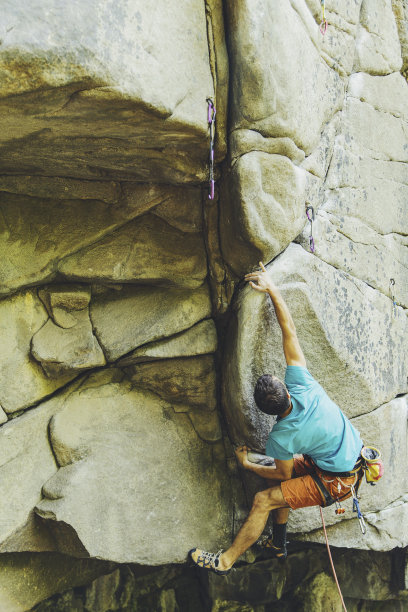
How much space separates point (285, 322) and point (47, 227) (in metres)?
1.60

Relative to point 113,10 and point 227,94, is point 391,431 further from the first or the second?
point 113,10

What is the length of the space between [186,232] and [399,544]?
276cm

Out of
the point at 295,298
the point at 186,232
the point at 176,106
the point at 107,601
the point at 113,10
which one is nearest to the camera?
the point at 113,10

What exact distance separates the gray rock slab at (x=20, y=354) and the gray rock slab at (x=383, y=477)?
1.93 metres

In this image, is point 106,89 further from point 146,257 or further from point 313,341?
point 313,341

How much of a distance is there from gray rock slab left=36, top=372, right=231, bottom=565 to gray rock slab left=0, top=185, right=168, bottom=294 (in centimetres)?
89

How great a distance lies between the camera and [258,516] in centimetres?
350

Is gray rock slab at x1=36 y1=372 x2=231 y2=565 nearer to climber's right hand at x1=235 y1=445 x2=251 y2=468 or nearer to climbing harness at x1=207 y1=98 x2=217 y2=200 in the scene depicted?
climber's right hand at x1=235 y1=445 x2=251 y2=468

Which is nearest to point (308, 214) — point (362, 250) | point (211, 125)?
point (362, 250)

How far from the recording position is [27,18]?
2258mm

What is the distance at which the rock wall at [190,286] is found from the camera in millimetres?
3098

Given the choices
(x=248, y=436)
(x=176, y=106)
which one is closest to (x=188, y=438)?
(x=248, y=436)

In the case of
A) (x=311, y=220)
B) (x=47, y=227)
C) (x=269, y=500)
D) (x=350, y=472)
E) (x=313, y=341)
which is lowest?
(x=269, y=500)

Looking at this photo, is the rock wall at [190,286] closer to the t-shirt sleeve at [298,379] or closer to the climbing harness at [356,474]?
the t-shirt sleeve at [298,379]
